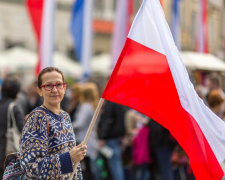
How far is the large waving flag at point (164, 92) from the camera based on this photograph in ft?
13.1

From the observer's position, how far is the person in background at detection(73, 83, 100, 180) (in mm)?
8391

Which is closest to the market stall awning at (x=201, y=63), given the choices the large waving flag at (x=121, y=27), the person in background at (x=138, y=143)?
the large waving flag at (x=121, y=27)

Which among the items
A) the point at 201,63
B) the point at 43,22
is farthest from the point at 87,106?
the point at 201,63

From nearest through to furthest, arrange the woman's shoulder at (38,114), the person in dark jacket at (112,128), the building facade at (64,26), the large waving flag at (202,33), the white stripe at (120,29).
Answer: the woman's shoulder at (38,114) → the person in dark jacket at (112,128) → the white stripe at (120,29) → the large waving flag at (202,33) → the building facade at (64,26)

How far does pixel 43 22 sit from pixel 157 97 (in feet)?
26.2

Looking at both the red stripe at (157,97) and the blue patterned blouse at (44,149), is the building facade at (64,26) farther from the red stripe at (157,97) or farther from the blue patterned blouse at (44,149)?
the blue patterned blouse at (44,149)

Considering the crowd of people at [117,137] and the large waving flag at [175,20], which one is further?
the large waving flag at [175,20]

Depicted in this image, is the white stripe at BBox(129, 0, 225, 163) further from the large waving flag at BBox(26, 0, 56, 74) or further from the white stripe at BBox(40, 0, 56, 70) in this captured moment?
the large waving flag at BBox(26, 0, 56, 74)

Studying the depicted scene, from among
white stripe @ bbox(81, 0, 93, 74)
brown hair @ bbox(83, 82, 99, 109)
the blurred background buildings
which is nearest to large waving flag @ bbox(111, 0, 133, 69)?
white stripe @ bbox(81, 0, 93, 74)

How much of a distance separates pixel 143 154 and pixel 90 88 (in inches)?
49.8

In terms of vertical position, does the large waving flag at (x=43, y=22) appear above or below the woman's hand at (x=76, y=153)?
above

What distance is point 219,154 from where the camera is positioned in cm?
406

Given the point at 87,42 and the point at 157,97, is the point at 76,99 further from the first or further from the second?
the point at 157,97

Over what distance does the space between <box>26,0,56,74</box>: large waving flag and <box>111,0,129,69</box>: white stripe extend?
1.55 meters
